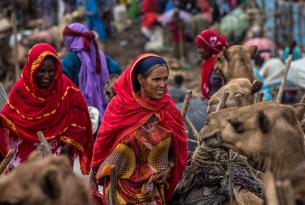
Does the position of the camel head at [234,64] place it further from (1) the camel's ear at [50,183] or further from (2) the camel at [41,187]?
(1) the camel's ear at [50,183]

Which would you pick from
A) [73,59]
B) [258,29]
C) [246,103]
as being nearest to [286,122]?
[246,103]

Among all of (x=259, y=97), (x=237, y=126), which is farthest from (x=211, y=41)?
(x=237, y=126)

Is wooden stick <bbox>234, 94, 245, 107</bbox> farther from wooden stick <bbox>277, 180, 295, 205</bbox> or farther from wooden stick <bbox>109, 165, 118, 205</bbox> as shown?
wooden stick <bbox>277, 180, 295, 205</bbox>

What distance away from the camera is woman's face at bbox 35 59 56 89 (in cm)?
808

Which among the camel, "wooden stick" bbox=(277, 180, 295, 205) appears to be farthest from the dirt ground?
"wooden stick" bbox=(277, 180, 295, 205)

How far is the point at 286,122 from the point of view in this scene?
20.2 feet

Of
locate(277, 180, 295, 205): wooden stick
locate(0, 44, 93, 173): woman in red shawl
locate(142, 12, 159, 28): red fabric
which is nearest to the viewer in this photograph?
locate(277, 180, 295, 205): wooden stick

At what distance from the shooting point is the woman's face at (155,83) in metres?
7.10

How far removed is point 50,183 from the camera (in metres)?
4.94

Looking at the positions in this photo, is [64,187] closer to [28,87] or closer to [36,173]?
[36,173]

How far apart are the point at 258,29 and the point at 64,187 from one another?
15.3 metres

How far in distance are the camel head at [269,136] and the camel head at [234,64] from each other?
142 inches

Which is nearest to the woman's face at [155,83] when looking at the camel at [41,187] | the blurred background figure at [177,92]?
the camel at [41,187]

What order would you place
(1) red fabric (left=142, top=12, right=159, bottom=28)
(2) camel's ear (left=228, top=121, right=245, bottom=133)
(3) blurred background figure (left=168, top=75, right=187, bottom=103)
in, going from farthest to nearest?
(1) red fabric (left=142, top=12, right=159, bottom=28)
(3) blurred background figure (left=168, top=75, right=187, bottom=103)
(2) camel's ear (left=228, top=121, right=245, bottom=133)
